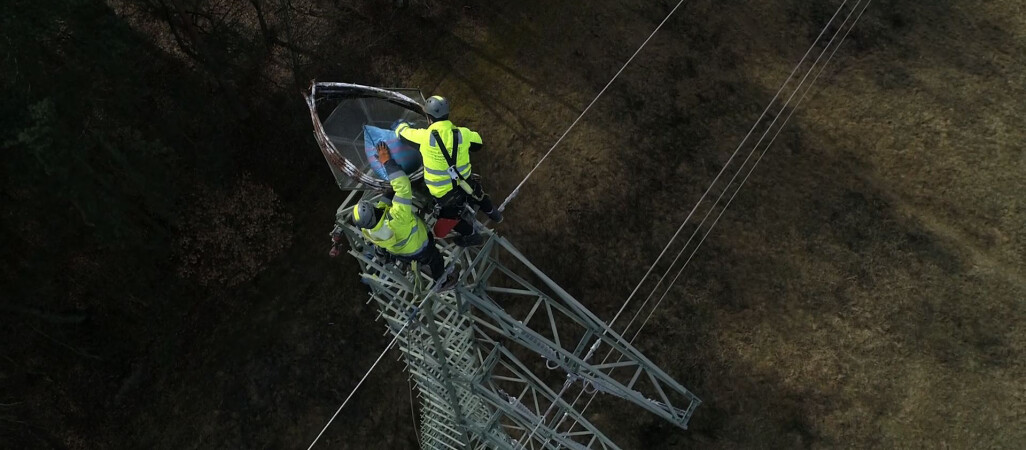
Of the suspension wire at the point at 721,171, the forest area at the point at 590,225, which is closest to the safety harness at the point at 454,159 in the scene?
the suspension wire at the point at 721,171

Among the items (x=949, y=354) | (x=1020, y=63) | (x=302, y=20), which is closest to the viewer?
(x=949, y=354)

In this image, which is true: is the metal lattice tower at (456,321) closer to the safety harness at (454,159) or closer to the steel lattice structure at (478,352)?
the steel lattice structure at (478,352)

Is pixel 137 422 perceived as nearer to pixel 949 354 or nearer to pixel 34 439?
pixel 34 439

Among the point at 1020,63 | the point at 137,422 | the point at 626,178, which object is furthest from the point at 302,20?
the point at 1020,63

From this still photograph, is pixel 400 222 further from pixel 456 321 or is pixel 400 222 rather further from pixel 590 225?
pixel 590 225

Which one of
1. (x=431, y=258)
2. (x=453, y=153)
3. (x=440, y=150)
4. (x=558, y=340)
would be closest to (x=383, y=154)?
(x=440, y=150)
